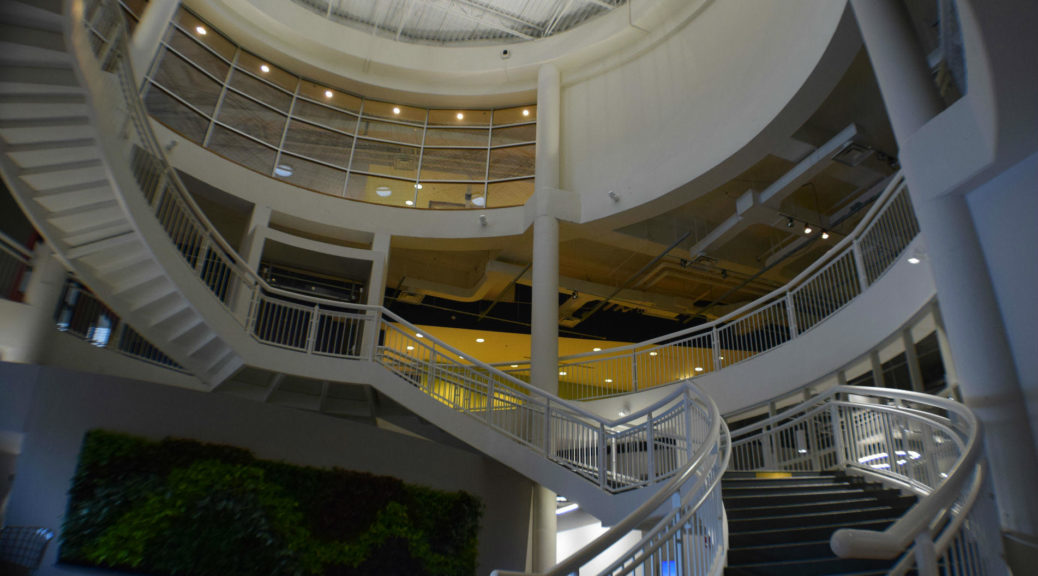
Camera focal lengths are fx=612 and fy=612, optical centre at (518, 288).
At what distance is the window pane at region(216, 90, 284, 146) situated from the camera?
13.9 m

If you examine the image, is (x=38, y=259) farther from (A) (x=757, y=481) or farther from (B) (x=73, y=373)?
(A) (x=757, y=481)

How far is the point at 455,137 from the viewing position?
53.6 ft

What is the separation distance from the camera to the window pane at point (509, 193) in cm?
1484

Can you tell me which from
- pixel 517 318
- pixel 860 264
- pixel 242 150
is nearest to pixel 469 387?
pixel 860 264

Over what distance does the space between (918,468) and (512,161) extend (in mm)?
11250

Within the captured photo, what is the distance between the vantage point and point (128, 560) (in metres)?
6.63

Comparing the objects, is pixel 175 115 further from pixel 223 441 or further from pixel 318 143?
pixel 223 441

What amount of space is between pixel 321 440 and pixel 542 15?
38.5 ft

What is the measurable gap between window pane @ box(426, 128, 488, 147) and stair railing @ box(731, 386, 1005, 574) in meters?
10.0

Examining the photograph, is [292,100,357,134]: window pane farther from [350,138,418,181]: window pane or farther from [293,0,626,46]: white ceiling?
[293,0,626,46]: white ceiling

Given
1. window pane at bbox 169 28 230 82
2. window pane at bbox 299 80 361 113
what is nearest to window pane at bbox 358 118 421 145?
window pane at bbox 299 80 361 113

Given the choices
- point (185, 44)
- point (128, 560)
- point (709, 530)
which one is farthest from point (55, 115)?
point (185, 44)

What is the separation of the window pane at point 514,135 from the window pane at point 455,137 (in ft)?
0.99

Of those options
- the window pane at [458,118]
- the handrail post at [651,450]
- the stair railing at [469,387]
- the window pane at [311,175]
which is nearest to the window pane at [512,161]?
the window pane at [458,118]
